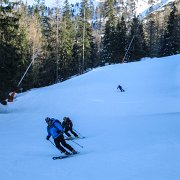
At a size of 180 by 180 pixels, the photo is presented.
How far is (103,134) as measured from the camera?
18.3m

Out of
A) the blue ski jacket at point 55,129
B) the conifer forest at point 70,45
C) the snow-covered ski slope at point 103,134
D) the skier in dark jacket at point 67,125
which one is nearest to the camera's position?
the snow-covered ski slope at point 103,134

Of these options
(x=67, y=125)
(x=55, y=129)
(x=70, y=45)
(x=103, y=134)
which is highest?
(x=70, y=45)

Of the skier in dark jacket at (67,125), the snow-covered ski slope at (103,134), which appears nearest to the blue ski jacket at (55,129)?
the snow-covered ski slope at (103,134)

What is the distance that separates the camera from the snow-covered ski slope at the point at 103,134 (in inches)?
433

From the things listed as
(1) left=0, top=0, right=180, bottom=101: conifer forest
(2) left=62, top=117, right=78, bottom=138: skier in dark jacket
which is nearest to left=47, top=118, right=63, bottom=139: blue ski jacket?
(2) left=62, top=117, right=78, bottom=138: skier in dark jacket

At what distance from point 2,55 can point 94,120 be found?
10.3 metres

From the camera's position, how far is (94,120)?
24016 mm

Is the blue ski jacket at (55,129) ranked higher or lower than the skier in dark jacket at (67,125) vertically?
higher

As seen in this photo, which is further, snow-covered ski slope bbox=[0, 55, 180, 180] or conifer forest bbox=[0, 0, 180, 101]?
conifer forest bbox=[0, 0, 180, 101]

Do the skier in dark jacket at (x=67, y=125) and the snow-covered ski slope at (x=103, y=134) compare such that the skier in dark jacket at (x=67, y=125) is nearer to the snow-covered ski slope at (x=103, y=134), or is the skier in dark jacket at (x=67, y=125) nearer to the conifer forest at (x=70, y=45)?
the snow-covered ski slope at (x=103, y=134)

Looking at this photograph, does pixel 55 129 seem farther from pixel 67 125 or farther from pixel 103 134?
pixel 103 134

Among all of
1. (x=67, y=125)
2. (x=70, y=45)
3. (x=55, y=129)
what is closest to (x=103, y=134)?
(x=67, y=125)

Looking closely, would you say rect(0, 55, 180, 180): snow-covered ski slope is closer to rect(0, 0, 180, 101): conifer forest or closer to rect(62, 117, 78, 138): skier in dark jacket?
rect(62, 117, 78, 138): skier in dark jacket

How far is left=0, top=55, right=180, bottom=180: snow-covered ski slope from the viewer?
11.0m
